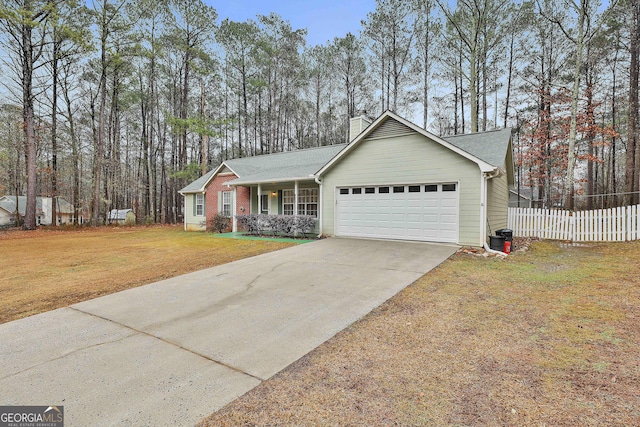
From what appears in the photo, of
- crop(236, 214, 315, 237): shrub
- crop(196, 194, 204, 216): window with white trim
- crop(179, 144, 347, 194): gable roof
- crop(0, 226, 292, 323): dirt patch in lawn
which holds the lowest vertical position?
crop(0, 226, 292, 323): dirt patch in lawn

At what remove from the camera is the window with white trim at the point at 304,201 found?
13461 mm

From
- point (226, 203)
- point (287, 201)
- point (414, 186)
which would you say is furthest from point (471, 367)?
point (226, 203)

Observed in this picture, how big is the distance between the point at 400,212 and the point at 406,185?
0.99 meters

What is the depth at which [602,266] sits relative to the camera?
6648mm

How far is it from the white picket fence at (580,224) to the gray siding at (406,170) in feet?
14.8

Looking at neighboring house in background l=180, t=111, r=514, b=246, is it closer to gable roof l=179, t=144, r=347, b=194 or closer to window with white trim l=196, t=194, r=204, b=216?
gable roof l=179, t=144, r=347, b=194

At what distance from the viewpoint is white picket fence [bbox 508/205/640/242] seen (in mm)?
9766

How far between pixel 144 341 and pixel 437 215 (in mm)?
8835

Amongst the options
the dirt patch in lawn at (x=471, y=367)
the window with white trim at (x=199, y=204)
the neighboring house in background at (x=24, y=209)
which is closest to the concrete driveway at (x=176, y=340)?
the dirt patch in lawn at (x=471, y=367)

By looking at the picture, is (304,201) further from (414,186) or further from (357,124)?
(414,186)

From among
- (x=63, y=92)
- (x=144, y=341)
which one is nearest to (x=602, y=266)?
(x=144, y=341)

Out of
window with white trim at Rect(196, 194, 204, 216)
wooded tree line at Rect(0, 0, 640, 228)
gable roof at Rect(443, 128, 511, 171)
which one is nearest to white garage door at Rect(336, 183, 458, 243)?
gable roof at Rect(443, 128, 511, 171)

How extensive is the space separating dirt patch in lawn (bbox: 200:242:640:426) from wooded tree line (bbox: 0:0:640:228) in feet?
39.1

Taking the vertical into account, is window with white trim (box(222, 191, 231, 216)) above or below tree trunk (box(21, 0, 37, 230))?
below
